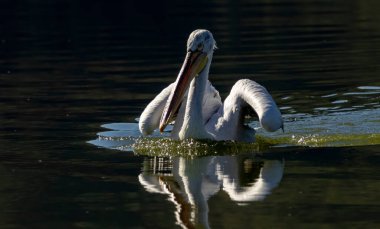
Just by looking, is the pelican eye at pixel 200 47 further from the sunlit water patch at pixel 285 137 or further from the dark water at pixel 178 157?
the dark water at pixel 178 157

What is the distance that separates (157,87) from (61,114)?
7.78 ft

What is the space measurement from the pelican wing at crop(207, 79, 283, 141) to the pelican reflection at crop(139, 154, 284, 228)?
1.42ft

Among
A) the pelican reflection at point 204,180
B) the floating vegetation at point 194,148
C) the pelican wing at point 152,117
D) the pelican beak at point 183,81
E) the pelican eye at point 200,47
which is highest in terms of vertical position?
the pelican eye at point 200,47

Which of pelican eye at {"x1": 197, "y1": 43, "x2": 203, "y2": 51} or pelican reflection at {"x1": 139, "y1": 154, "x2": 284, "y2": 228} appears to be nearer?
pelican reflection at {"x1": 139, "y1": 154, "x2": 284, "y2": 228}

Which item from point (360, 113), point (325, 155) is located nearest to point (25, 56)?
point (360, 113)

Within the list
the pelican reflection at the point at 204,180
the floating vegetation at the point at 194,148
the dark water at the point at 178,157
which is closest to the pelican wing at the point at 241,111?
the floating vegetation at the point at 194,148

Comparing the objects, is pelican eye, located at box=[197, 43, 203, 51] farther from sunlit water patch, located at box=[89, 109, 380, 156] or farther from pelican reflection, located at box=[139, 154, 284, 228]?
pelican reflection, located at box=[139, 154, 284, 228]

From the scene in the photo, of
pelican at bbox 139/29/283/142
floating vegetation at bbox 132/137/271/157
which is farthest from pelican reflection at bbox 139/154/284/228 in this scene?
pelican at bbox 139/29/283/142

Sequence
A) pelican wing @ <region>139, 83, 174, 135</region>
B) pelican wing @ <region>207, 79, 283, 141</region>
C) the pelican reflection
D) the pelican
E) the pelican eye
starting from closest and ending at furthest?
1. the pelican reflection
2. pelican wing @ <region>207, 79, 283, 141</region>
3. the pelican
4. the pelican eye
5. pelican wing @ <region>139, 83, 174, 135</region>

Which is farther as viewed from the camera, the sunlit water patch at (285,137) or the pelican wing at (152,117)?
the pelican wing at (152,117)

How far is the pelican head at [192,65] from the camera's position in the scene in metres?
10.1

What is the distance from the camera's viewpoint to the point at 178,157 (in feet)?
32.5

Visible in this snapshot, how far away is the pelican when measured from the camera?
10.0 metres

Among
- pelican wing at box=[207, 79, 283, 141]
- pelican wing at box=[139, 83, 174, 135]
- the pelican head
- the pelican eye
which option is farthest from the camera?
pelican wing at box=[139, 83, 174, 135]
